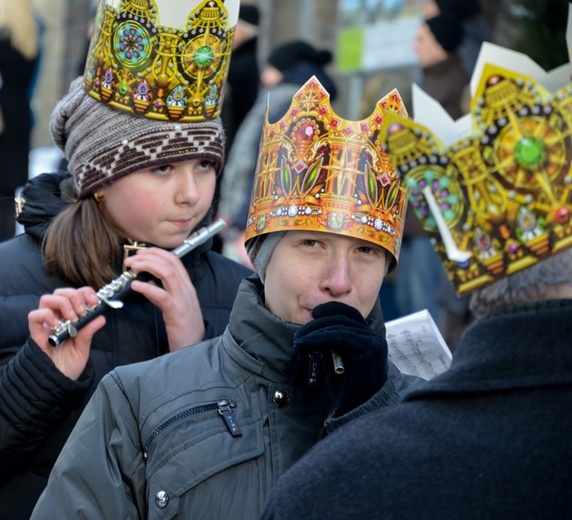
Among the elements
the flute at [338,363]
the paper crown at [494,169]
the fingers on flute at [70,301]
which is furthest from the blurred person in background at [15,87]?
the paper crown at [494,169]

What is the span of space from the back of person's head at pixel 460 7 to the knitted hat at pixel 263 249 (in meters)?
3.87

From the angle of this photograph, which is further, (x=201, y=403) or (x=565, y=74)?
(x=201, y=403)

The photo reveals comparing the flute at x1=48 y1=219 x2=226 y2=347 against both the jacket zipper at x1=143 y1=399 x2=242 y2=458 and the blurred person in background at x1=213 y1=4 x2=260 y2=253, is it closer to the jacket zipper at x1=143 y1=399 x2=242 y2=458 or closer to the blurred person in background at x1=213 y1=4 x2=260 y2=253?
the jacket zipper at x1=143 y1=399 x2=242 y2=458

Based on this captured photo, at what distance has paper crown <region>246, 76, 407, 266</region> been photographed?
3383 millimetres

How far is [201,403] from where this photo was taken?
3.14 metres

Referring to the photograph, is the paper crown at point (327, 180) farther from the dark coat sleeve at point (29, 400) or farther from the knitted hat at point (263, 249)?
the dark coat sleeve at point (29, 400)

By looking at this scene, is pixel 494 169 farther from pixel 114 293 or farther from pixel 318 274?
pixel 114 293

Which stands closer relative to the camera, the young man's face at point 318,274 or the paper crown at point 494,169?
the paper crown at point 494,169

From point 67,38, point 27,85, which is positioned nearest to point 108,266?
point 27,85

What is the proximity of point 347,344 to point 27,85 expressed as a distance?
5.71 metres

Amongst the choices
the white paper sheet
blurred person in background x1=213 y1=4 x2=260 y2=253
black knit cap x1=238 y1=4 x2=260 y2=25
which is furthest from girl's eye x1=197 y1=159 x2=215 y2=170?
black knit cap x1=238 y1=4 x2=260 y2=25

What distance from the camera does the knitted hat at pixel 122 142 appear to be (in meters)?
3.88

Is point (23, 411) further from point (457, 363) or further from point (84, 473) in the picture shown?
point (457, 363)

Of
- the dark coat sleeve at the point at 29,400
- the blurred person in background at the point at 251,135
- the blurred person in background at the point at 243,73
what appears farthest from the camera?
the blurred person in background at the point at 243,73
